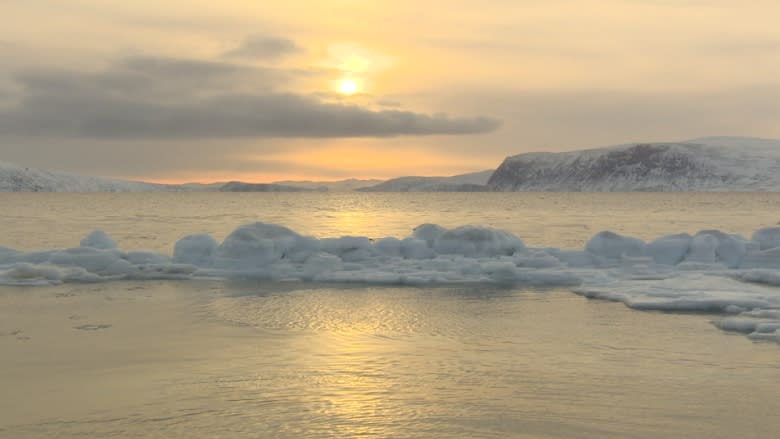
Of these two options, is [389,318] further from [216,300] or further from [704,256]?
[704,256]

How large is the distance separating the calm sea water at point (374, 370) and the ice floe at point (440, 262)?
2.59 m

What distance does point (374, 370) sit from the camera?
7.80 m

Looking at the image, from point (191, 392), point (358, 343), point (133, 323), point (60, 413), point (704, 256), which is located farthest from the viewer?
point (704, 256)

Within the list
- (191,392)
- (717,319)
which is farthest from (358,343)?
(717,319)

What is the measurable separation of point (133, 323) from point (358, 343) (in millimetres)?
3555

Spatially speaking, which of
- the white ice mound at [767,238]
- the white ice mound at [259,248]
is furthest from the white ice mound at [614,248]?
the white ice mound at [259,248]

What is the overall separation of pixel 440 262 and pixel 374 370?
9.19m

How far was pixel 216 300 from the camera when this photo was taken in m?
12.9

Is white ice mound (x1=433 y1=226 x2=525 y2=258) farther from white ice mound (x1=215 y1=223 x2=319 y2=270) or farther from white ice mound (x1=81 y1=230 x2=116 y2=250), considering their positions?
white ice mound (x1=81 y1=230 x2=116 y2=250)

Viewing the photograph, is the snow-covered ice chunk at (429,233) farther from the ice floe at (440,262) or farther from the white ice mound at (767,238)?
the white ice mound at (767,238)

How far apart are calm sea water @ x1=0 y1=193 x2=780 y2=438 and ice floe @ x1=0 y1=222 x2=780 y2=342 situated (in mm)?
2588

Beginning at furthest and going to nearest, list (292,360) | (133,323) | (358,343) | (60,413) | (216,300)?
1. (216,300)
2. (133,323)
3. (358,343)
4. (292,360)
5. (60,413)

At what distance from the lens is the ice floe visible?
15062 millimetres

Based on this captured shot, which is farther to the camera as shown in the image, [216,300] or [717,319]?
[216,300]
